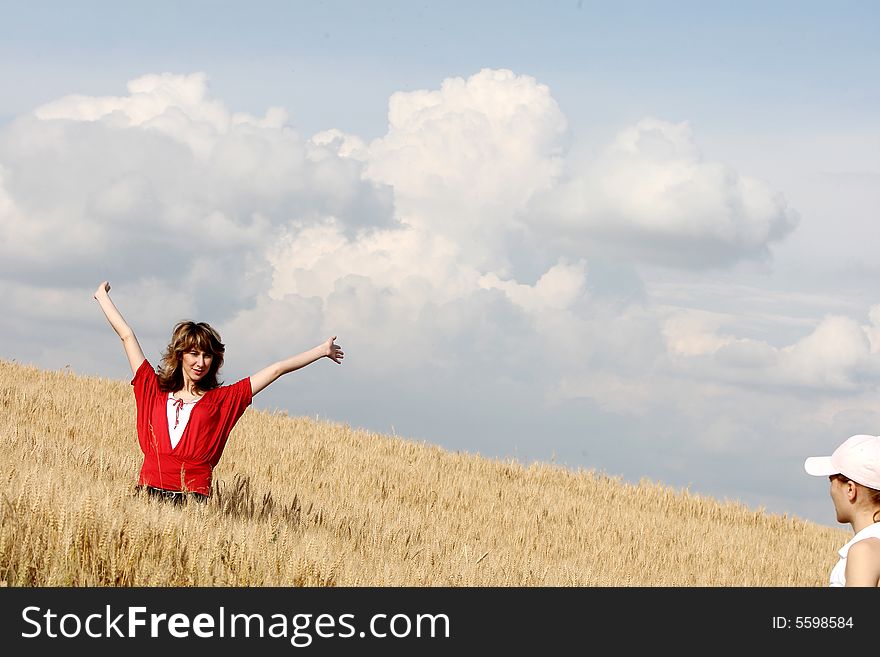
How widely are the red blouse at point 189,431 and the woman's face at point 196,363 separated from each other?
0.18 m

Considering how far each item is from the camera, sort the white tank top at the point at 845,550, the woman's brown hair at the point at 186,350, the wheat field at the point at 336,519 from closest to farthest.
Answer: the white tank top at the point at 845,550 < the wheat field at the point at 336,519 < the woman's brown hair at the point at 186,350

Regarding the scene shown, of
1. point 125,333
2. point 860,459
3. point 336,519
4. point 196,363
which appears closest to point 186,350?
point 196,363

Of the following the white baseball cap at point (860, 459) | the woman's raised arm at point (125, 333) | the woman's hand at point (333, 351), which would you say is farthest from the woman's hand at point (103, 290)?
the white baseball cap at point (860, 459)

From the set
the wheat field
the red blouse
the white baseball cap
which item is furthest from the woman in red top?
the white baseball cap

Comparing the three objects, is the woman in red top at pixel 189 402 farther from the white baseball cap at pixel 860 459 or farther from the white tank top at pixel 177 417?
the white baseball cap at pixel 860 459

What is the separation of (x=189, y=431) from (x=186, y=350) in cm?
62

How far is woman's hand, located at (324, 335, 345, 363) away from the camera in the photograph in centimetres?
720

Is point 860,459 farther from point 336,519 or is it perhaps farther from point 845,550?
point 336,519

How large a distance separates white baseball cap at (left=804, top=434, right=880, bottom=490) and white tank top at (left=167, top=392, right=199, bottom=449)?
4.77 metres

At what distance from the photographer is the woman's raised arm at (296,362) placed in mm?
7175

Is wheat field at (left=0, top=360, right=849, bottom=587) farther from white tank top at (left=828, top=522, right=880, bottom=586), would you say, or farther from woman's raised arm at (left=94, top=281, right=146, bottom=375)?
white tank top at (left=828, top=522, right=880, bottom=586)
